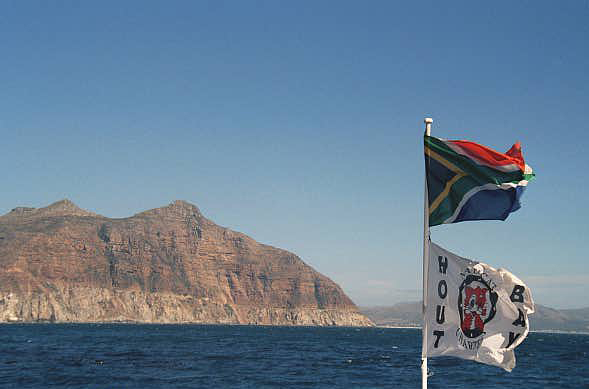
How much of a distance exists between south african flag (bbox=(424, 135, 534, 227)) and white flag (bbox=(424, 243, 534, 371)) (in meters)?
0.87

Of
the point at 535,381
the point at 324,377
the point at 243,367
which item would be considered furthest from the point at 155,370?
the point at 535,381

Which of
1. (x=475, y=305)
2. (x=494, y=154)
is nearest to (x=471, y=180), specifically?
(x=494, y=154)

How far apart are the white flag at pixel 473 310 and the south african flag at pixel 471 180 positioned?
34.2 inches

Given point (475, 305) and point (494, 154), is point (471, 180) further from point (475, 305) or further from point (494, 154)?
point (475, 305)

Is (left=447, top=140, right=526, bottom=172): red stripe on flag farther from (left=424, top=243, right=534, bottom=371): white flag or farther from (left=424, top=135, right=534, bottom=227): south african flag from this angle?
(left=424, top=243, right=534, bottom=371): white flag

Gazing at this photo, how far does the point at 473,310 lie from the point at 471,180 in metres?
2.48

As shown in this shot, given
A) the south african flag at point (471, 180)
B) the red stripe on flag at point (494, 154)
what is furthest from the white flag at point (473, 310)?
the red stripe on flag at point (494, 154)

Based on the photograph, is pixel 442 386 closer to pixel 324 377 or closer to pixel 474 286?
pixel 324 377

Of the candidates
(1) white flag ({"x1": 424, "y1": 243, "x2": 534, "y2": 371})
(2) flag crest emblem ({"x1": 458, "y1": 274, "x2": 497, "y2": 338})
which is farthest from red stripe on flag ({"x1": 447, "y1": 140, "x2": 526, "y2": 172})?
(2) flag crest emblem ({"x1": 458, "y1": 274, "x2": 497, "y2": 338})

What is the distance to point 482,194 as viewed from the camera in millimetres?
12297

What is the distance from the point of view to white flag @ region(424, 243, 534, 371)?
39.2 ft

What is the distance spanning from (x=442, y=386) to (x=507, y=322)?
3716cm

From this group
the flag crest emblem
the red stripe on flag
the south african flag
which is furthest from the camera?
the flag crest emblem

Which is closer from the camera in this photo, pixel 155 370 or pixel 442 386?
pixel 442 386
